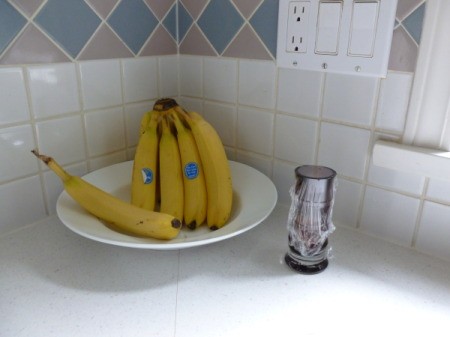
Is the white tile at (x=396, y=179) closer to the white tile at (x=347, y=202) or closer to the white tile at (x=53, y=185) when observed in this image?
the white tile at (x=347, y=202)

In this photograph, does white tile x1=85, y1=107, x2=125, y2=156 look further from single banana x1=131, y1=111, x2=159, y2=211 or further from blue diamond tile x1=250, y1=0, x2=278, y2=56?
blue diamond tile x1=250, y1=0, x2=278, y2=56

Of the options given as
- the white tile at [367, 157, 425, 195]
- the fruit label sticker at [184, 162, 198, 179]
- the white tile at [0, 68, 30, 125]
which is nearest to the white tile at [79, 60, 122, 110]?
the white tile at [0, 68, 30, 125]

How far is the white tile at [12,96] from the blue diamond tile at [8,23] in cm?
4

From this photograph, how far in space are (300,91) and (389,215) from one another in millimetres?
248

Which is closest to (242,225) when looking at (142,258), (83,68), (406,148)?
(142,258)

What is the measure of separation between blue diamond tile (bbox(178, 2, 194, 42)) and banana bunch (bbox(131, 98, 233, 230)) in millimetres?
250

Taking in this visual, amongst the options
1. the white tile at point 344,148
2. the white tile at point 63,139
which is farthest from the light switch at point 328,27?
the white tile at point 63,139

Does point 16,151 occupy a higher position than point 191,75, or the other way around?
point 191,75

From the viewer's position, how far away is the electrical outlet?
61 centimetres

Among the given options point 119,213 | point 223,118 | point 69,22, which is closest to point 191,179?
point 119,213

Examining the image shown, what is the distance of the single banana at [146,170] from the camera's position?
0.61 metres

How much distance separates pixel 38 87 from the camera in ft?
2.04

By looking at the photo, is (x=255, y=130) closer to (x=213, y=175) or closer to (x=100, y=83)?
(x=213, y=175)

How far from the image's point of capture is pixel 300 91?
66cm
